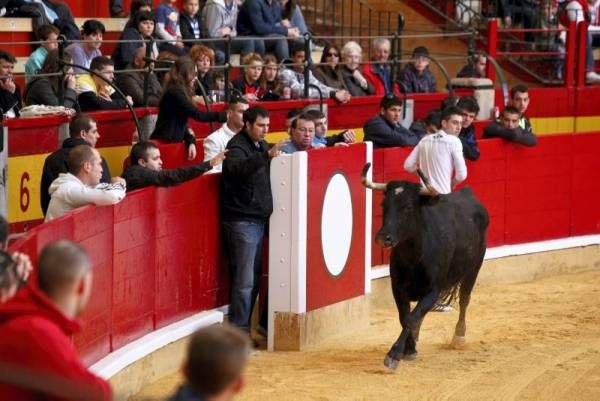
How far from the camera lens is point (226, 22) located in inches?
583

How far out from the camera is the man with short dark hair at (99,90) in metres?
11.2

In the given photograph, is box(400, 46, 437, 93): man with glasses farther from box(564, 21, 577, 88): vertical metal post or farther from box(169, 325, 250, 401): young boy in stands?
box(169, 325, 250, 401): young boy in stands

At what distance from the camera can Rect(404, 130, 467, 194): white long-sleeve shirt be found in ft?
37.0

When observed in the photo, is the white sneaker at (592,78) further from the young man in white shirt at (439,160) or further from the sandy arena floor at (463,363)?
the young man in white shirt at (439,160)

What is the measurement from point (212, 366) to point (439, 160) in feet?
24.6

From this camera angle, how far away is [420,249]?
33.3ft

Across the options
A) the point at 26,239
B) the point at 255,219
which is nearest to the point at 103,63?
the point at 255,219

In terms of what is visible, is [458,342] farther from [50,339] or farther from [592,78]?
[592,78]

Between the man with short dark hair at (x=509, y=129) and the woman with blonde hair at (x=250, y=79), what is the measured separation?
2139 mm

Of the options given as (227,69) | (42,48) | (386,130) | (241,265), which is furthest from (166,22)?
(241,265)

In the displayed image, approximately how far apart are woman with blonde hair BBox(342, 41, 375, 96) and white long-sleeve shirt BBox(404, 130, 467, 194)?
10.1 ft

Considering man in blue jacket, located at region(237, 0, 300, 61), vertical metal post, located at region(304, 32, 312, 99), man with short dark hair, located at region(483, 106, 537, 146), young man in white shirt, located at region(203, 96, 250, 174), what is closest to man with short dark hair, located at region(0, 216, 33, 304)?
young man in white shirt, located at region(203, 96, 250, 174)

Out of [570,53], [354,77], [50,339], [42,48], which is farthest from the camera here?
[570,53]

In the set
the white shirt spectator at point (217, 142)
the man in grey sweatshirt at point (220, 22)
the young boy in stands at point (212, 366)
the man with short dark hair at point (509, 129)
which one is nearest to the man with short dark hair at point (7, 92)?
the white shirt spectator at point (217, 142)
